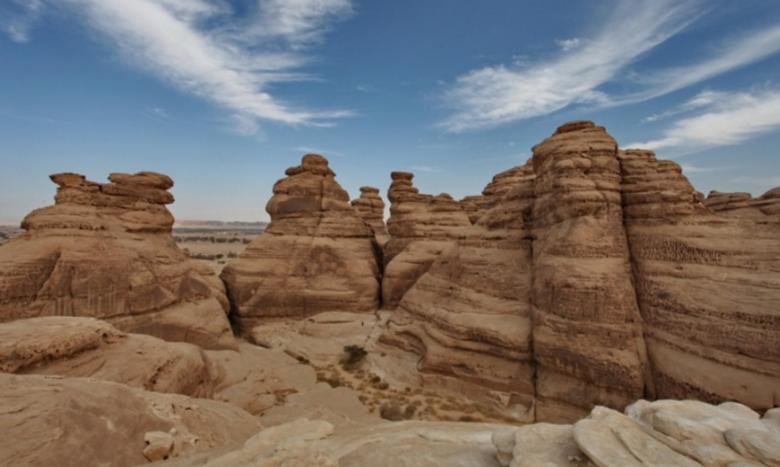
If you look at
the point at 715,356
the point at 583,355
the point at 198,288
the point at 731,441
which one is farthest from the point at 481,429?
the point at 198,288

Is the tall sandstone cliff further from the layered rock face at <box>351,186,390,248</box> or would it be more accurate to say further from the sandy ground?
the layered rock face at <box>351,186,390,248</box>

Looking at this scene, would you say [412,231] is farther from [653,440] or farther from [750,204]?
[653,440]

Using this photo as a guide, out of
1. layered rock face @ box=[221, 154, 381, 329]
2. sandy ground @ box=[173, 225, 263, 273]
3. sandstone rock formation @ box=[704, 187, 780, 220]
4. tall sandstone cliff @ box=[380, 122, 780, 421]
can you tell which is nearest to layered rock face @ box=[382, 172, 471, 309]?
layered rock face @ box=[221, 154, 381, 329]

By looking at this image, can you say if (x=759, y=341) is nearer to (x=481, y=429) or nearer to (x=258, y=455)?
(x=481, y=429)

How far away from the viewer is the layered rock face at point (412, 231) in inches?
994

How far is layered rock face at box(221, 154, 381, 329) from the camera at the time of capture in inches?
948

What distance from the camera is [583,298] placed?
13195mm

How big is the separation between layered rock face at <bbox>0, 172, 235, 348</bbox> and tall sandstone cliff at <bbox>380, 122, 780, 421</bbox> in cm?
1159

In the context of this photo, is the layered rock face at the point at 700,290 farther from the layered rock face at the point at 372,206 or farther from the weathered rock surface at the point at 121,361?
the layered rock face at the point at 372,206

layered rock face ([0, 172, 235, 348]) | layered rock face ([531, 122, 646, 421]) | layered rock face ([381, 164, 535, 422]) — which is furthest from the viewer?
layered rock face ([0, 172, 235, 348])

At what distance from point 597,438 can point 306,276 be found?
21593 millimetres

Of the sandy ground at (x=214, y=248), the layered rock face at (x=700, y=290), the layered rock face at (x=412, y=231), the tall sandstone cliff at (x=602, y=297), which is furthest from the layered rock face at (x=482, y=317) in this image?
the sandy ground at (x=214, y=248)

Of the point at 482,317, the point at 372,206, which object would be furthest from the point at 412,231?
the point at 372,206

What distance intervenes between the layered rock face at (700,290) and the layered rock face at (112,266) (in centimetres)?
1924
